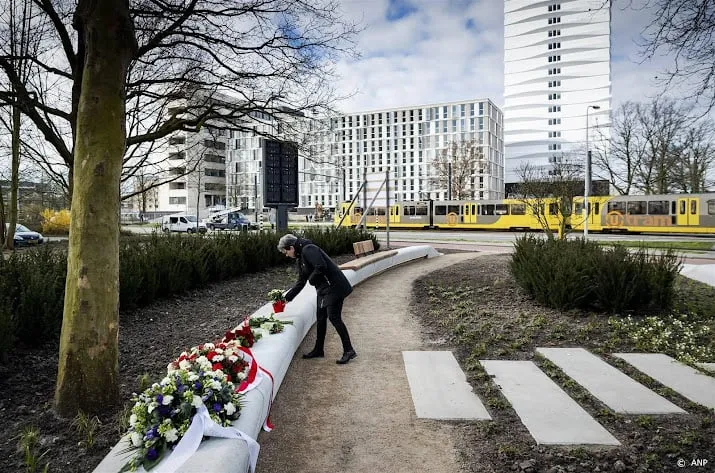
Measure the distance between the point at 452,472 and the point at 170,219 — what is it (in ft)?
150

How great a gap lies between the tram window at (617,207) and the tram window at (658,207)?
1.49 metres

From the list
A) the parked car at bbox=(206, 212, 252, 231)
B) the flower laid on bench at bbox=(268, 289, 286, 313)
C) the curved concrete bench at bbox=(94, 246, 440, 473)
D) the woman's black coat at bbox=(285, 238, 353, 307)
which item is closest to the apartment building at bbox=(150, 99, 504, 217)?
the parked car at bbox=(206, 212, 252, 231)

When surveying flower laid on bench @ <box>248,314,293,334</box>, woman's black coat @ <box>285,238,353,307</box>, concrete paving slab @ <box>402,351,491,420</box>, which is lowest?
concrete paving slab @ <box>402,351,491,420</box>

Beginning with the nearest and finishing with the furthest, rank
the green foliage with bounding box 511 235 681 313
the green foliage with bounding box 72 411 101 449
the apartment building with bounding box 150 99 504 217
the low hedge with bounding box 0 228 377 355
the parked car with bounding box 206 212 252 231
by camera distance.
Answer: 1. the green foliage with bounding box 72 411 101 449
2. the low hedge with bounding box 0 228 377 355
3. the green foliage with bounding box 511 235 681 313
4. the parked car with bounding box 206 212 252 231
5. the apartment building with bounding box 150 99 504 217

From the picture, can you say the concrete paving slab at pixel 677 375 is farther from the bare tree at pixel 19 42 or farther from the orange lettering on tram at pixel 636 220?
the orange lettering on tram at pixel 636 220

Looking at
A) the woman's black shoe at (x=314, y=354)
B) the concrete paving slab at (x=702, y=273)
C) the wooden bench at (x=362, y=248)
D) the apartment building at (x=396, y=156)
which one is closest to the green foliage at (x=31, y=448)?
the woman's black shoe at (x=314, y=354)

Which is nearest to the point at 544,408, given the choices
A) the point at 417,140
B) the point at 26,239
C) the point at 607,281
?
the point at 607,281

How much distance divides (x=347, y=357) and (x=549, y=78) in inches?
3925

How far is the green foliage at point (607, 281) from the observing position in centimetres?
782

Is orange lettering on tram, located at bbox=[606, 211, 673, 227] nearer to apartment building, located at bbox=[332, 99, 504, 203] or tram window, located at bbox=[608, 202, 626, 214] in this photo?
tram window, located at bbox=[608, 202, 626, 214]

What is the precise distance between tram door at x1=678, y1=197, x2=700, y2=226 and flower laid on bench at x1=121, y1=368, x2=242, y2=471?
116 feet

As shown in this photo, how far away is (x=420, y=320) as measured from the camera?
807 centimetres

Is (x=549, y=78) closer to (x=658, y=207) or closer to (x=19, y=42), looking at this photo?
(x=658, y=207)

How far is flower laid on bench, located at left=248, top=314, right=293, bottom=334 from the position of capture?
18.9ft
